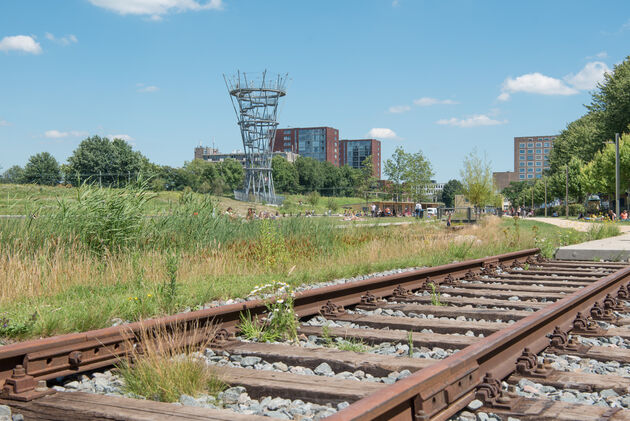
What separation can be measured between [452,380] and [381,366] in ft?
2.14

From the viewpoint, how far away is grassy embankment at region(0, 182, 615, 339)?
5688 millimetres

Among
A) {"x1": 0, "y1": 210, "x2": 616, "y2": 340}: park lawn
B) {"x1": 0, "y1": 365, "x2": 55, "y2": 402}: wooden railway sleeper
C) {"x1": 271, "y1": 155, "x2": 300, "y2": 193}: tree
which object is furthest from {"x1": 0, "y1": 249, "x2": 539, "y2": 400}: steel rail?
{"x1": 271, "y1": 155, "x2": 300, "y2": 193}: tree

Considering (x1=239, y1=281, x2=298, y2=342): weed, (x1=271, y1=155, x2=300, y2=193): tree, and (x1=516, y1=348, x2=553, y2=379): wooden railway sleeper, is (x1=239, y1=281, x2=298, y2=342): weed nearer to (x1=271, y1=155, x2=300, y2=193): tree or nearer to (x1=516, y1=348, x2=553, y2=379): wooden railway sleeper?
(x1=516, y1=348, x2=553, y2=379): wooden railway sleeper

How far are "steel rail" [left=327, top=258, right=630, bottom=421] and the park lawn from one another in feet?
10.3

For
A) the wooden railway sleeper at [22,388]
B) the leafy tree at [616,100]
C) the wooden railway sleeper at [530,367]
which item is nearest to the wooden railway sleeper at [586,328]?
the wooden railway sleeper at [530,367]

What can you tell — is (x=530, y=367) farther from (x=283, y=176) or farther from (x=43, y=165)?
(x=283, y=176)

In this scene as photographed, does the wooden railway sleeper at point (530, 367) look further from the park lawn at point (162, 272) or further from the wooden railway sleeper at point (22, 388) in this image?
the park lawn at point (162, 272)

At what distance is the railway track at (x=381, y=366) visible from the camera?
2896 mm

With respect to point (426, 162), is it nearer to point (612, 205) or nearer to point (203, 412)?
point (612, 205)

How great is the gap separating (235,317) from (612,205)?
78.9m

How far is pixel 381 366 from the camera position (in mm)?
3643

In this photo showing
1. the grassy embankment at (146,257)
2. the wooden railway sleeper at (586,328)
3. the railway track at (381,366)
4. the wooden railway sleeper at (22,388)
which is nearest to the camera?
the railway track at (381,366)

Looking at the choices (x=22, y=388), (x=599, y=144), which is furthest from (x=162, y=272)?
(x=599, y=144)

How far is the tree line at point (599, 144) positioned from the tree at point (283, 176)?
221 feet
